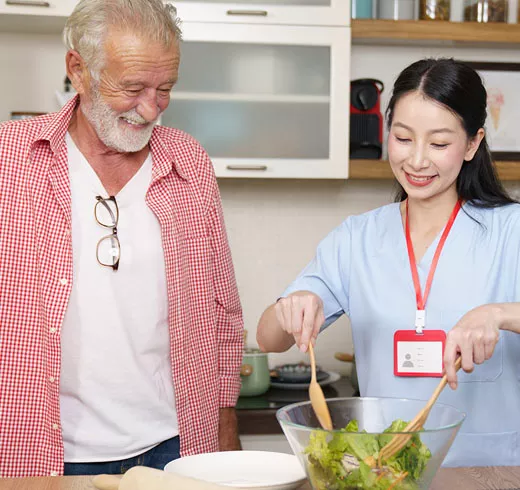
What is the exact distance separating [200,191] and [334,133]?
1121 millimetres

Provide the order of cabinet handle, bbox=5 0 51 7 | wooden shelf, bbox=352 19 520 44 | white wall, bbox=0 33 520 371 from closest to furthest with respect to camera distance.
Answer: cabinet handle, bbox=5 0 51 7
wooden shelf, bbox=352 19 520 44
white wall, bbox=0 33 520 371

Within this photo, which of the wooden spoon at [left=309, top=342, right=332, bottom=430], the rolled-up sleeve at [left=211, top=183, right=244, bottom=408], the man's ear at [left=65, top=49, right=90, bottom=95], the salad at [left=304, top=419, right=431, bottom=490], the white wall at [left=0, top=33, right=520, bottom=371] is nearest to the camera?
the salad at [left=304, top=419, right=431, bottom=490]

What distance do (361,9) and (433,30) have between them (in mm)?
262

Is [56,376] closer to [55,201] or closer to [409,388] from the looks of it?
[55,201]

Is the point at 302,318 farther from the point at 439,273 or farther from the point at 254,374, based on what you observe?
the point at 254,374

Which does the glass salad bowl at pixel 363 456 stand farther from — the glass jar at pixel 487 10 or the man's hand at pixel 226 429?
the glass jar at pixel 487 10

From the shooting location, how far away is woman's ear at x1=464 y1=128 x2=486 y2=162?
158 cm

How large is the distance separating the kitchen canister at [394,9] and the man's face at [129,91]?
1.44 m

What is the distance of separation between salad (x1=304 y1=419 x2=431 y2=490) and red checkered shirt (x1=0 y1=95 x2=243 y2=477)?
0.72 m

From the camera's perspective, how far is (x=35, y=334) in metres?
1.60

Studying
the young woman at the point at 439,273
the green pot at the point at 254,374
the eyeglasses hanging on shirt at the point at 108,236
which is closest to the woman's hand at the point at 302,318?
the young woman at the point at 439,273

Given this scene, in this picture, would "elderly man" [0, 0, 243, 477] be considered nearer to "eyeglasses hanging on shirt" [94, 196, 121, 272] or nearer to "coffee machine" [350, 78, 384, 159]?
"eyeglasses hanging on shirt" [94, 196, 121, 272]

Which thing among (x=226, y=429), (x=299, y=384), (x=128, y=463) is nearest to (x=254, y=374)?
(x=299, y=384)

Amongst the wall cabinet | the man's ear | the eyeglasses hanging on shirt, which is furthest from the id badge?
the wall cabinet
